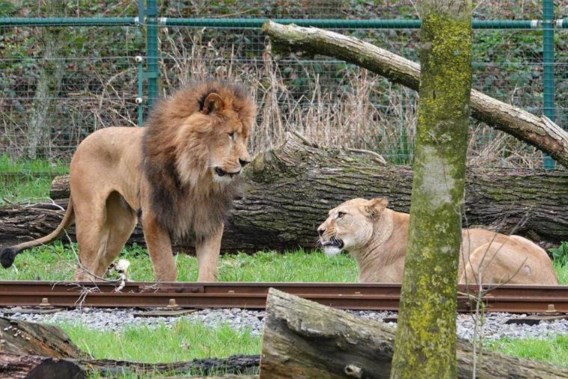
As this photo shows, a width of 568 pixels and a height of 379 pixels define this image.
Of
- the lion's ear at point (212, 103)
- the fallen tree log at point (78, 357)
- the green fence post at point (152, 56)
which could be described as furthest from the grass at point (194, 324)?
the green fence post at point (152, 56)

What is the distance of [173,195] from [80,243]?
3.57 feet

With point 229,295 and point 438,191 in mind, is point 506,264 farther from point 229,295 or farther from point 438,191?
point 438,191

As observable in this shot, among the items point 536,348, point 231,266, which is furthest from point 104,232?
point 536,348

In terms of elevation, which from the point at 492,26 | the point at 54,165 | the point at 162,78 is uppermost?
the point at 492,26

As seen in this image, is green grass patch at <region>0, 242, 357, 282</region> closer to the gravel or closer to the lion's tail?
the lion's tail

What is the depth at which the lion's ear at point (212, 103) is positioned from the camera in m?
9.23

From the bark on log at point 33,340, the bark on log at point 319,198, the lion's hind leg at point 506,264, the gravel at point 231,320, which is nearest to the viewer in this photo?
the bark on log at point 33,340

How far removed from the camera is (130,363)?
548 cm

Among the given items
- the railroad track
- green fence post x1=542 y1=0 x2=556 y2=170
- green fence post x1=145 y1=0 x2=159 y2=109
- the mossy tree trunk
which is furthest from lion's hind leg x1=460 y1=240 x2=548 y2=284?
green fence post x1=145 y1=0 x2=159 y2=109

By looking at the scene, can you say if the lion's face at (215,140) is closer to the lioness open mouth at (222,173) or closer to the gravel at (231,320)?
the lioness open mouth at (222,173)

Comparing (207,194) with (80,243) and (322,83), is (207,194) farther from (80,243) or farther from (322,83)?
(322,83)

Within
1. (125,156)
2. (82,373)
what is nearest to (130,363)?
(82,373)

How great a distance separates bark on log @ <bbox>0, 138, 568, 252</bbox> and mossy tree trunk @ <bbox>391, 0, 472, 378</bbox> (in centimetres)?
665

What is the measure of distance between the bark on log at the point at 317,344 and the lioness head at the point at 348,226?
186 inches
